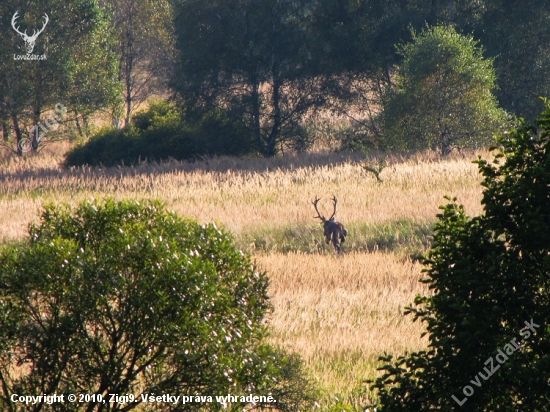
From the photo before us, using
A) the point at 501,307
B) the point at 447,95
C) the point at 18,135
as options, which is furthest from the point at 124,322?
the point at 18,135

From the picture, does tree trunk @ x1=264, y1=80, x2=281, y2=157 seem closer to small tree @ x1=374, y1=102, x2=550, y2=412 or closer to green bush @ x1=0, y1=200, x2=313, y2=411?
green bush @ x1=0, y1=200, x2=313, y2=411

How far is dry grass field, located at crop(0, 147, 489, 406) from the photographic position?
9.01 m

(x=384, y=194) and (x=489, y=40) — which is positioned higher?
(x=489, y=40)

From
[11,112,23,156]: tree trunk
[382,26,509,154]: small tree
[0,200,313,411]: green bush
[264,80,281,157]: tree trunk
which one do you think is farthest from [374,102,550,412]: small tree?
[11,112,23,156]: tree trunk

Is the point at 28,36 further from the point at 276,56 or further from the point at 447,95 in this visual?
the point at 447,95

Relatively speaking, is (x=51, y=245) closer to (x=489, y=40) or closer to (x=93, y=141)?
(x=93, y=141)

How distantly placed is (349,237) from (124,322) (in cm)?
1134

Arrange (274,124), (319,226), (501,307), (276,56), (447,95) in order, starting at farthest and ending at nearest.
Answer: (274,124) < (276,56) < (447,95) < (319,226) < (501,307)

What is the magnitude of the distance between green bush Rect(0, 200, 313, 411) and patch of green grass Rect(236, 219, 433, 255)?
982 centimetres

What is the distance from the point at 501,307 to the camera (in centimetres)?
404

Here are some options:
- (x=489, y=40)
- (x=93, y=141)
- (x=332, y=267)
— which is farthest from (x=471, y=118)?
(x=332, y=267)

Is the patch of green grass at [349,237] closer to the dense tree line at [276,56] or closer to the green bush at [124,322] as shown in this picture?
the green bush at [124,322]

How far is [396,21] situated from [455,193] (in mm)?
19093

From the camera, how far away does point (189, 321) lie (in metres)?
4.99
